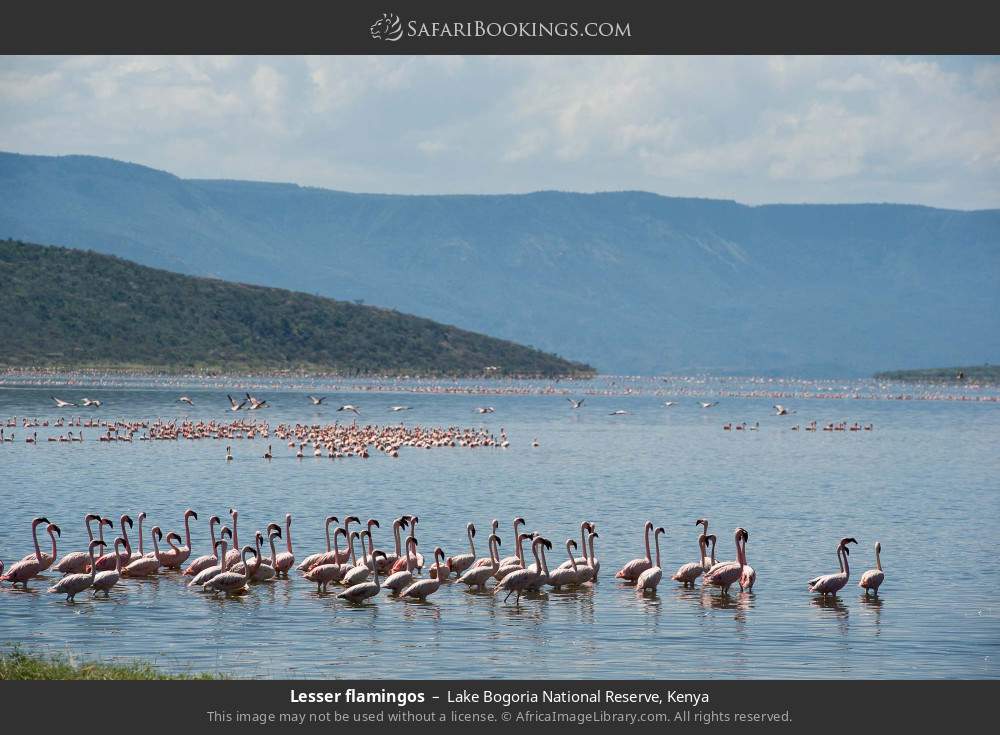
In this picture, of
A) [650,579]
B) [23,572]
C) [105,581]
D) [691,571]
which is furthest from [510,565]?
[23,572]

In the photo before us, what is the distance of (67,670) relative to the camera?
1827 cm

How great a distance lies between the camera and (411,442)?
6450 cm

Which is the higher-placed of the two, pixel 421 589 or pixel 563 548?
pixel 563 548

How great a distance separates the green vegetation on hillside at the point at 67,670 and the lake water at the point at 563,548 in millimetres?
1323

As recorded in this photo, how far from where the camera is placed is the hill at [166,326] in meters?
153

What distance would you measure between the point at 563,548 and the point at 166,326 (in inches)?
Result: 5601

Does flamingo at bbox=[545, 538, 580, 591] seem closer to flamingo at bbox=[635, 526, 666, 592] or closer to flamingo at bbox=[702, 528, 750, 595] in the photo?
flamingo at bbox=[635, 526, 666, 592]

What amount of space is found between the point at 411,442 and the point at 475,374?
134146 mm

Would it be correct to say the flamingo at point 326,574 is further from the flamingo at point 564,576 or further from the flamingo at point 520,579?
the flamingo at point 564,576

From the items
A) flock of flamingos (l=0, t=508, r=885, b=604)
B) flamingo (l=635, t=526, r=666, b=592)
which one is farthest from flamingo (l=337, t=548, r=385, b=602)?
flamingo (l=635, t=526, r=666, b=592)

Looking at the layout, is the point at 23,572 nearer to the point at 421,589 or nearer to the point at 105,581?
the point at 105,581

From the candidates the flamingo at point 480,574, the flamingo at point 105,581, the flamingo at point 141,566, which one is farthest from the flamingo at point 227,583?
the flamingo at point 480,574

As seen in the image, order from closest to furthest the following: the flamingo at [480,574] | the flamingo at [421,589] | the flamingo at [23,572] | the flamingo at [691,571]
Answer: the flamingo at [421,589] < the flamingo at [23,572] < the flamingo at [480,574] < the flamingo at [691,571]

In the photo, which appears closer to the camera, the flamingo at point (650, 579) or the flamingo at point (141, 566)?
the flamingo at point (650, 579)
